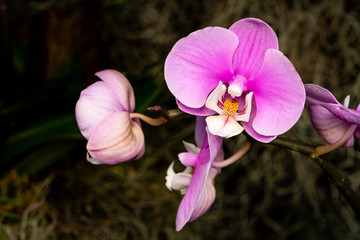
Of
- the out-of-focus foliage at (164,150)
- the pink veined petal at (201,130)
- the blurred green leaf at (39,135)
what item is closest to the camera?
the pink veined petal at (201,130)

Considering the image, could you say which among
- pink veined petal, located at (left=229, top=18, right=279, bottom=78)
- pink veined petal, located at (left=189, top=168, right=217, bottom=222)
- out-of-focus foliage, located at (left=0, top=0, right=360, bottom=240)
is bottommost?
out-of-focus foliage, located at (left=0, top=0, right=360, bottom=240)

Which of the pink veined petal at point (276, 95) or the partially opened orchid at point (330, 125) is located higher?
the pink veined petal at point (276, 95)

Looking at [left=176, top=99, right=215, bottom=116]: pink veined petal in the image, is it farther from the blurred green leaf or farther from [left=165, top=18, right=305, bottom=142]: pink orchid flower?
the blurred green leaf

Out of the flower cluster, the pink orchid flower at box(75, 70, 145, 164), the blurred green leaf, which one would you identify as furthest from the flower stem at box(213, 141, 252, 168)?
the blurred green leaf

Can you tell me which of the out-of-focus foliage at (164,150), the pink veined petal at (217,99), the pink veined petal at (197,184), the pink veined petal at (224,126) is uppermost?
the pink veined petal at (217,99)

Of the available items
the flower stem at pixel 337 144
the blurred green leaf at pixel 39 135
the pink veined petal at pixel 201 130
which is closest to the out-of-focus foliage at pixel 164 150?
the blurred green leaf at pixel 39 135

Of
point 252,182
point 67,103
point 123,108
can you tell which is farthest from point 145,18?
point 123,108

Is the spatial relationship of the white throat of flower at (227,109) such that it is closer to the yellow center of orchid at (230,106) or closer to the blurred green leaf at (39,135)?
the yellow center of orchid at (230,106)
